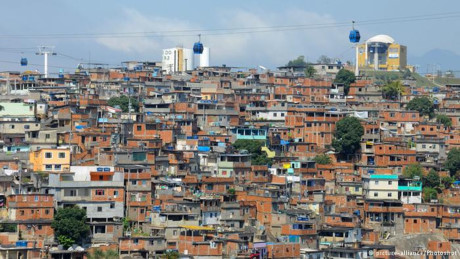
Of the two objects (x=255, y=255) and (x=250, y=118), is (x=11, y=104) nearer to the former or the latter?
(x=250, y=118)

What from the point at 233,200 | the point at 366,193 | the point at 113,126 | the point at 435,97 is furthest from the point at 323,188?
the point at 435,97

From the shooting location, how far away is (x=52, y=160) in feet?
185

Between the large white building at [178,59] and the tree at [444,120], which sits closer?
the tree at [444,120]

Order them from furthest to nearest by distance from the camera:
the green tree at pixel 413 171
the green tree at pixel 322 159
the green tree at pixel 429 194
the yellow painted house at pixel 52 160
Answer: the green tree at pixel 322 159
the green tree at pixel 413 171
the green tree at pixel 429 194
the yellow painted house at pixel 52 160

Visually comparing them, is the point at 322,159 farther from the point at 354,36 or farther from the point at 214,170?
the point at 354,36

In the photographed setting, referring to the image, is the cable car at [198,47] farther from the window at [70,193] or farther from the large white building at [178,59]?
the window at [70,193]

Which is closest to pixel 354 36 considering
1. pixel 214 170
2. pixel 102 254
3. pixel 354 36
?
pixel 354 36

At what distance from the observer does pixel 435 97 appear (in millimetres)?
91375

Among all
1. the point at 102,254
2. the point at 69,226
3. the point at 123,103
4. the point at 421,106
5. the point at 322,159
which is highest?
the point at 421,106

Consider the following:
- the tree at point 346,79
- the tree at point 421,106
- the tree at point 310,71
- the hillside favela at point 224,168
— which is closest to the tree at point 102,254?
the hillside favela at point 224,168

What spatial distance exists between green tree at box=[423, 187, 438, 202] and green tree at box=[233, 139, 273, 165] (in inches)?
315

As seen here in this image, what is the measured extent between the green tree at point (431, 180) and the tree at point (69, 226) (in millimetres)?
23584

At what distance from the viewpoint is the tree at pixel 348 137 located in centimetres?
6969

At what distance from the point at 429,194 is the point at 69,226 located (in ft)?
75.3
